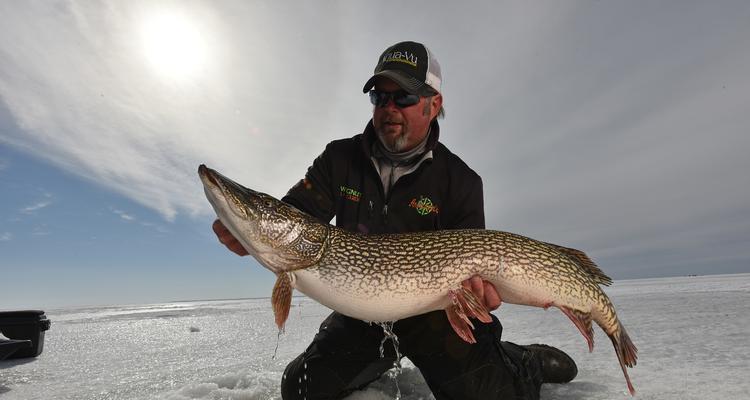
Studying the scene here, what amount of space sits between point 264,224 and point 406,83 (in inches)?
77.8

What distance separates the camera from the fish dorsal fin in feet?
10.5

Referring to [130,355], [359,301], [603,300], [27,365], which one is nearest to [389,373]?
[359,301]

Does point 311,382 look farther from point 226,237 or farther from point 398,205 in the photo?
point 398,205

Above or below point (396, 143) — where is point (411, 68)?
above

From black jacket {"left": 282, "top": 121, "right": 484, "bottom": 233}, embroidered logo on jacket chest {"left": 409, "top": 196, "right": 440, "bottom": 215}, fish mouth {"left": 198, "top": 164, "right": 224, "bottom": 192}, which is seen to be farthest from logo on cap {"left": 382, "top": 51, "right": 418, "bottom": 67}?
fish mouth {"left": 198, "top": 164, "right": 224, "bottom": 192}

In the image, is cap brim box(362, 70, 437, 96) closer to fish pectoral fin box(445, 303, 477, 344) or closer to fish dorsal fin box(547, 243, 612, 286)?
fish dorsal fin box(547, 243, 612, 286)

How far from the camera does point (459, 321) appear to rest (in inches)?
111

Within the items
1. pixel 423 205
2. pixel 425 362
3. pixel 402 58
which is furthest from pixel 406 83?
pixel 425 362

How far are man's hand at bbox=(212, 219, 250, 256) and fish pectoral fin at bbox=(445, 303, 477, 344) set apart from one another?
1.69m

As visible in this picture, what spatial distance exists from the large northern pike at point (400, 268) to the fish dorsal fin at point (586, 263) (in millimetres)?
186

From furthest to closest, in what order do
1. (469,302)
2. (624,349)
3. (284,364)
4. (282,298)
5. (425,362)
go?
(284,364)
(425,362)
(624,349)
(469,302)
(282,298)

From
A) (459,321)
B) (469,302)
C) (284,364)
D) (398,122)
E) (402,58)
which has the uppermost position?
(402,58)

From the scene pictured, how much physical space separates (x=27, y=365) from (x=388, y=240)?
5833 millimetres

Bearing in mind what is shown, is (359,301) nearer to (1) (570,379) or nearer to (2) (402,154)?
(2) (402,154)
